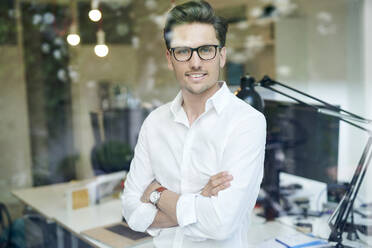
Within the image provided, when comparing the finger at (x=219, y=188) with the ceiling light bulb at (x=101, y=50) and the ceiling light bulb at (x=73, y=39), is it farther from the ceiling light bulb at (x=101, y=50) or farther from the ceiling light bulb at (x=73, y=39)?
the ceiling light bulb at (x=101, y=50)

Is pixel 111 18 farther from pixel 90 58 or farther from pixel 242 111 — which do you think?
pixel 242 111

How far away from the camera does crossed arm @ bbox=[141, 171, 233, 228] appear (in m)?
1.29

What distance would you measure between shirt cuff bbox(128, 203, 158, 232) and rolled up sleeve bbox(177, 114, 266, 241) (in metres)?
0.15

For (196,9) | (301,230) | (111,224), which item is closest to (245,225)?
(301,230)

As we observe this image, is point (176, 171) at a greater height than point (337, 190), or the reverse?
point (176, 171)

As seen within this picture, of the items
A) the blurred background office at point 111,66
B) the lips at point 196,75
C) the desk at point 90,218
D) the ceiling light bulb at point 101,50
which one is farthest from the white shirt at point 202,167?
the ceiling light bulb at point 101,50

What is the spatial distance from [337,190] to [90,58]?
3753 millimetres

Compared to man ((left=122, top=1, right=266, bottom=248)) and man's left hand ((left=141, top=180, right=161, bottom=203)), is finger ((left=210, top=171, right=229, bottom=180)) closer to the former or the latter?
→ man ((left=122, top=1, right=266, bottom=248))

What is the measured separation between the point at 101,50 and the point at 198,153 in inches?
166

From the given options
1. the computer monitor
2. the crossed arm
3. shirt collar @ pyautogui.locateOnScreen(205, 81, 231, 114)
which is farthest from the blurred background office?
shirt collar @ pyautogui.locateOnScreen(205, 81, 231, 114)

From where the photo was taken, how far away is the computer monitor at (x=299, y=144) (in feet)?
6.78

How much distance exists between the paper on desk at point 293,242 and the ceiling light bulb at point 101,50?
12.8 ft

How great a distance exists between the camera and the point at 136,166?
5.07ft

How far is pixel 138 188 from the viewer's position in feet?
5.00
